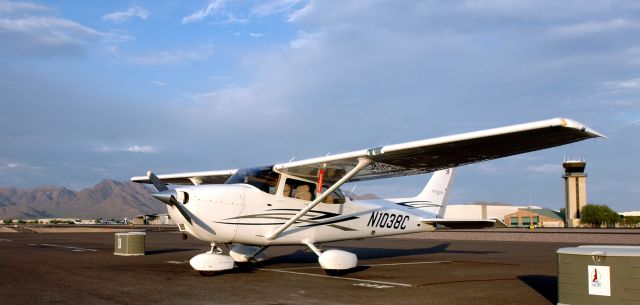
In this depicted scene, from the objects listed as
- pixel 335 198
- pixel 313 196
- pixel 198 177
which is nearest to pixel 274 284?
pixel 313 196

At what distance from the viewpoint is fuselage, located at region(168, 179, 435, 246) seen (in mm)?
10828

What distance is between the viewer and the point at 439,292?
8.94 m

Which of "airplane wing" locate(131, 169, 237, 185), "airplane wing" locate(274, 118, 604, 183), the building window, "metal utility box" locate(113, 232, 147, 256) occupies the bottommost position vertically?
the building window

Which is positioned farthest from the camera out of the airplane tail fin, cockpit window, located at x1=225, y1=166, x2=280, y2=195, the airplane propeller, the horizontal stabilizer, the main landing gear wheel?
the airplane tail fin

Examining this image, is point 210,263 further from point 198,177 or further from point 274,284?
point 198,177

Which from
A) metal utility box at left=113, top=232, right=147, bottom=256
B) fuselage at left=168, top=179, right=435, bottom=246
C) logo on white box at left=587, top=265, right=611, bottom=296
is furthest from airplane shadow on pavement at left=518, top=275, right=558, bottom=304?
metal utility box at left=113, top=232, right=147, bottom=256

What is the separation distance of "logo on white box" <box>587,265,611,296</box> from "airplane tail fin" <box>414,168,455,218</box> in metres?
10.1

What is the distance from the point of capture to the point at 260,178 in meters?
12.0

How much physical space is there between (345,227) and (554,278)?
15.4 ft

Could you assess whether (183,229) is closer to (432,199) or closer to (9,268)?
(9,268)

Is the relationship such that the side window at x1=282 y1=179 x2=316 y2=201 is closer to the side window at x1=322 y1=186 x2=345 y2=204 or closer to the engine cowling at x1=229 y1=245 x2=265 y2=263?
the side window at x1=322 y1=186 x2=345 y2=204

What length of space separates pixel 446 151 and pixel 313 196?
3.35 meters

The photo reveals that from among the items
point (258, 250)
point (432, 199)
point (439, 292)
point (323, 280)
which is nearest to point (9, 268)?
point (258, 250)

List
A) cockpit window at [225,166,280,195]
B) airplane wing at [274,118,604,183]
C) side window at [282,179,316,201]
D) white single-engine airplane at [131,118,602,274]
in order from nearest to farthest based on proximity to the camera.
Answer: airplane wing at [274,118,604,183] < white single-engine airplane at [131,118,602,274] < cockpit window at [225,166,280,195] < side window at [282,179,316,201]
